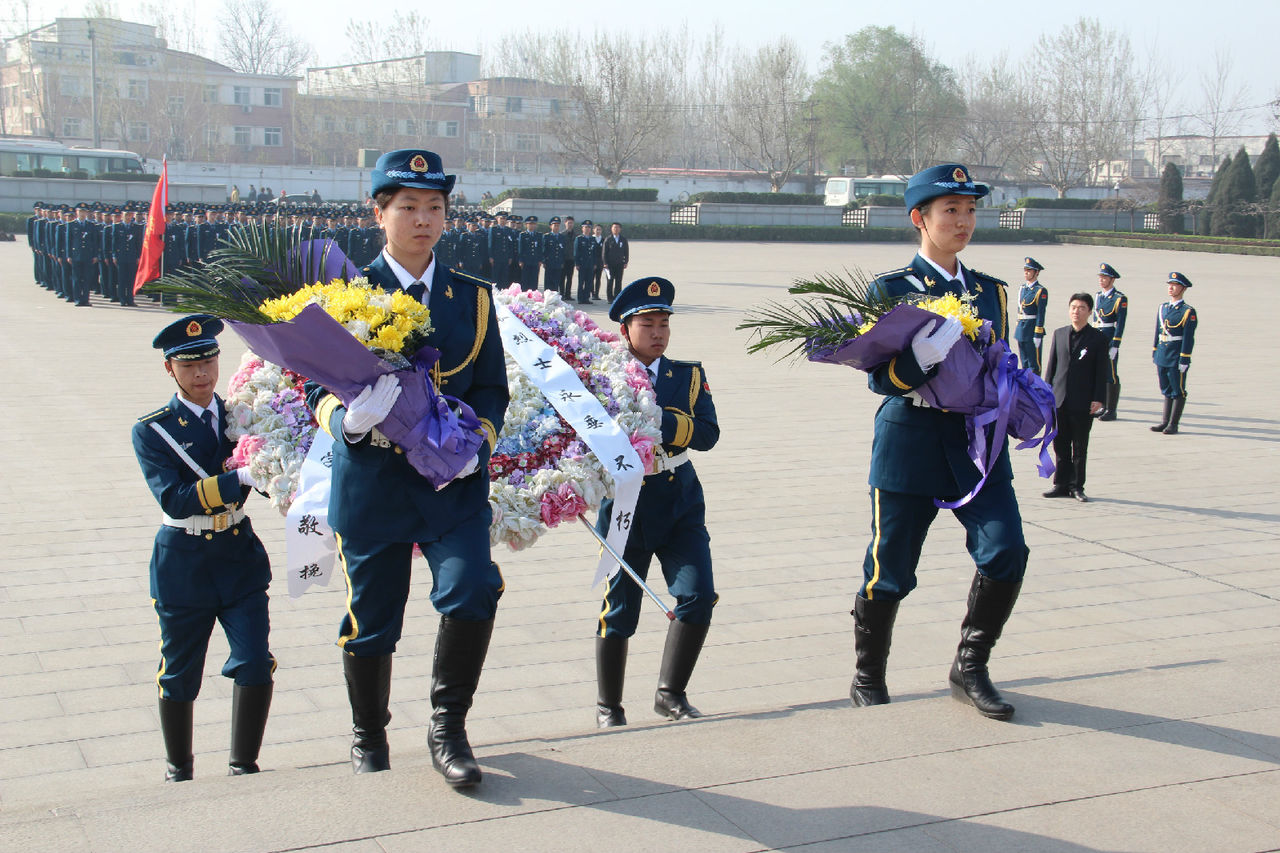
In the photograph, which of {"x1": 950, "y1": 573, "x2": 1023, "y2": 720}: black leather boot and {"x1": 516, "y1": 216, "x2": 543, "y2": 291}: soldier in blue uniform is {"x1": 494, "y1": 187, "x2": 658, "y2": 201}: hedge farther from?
{"x1": 950, "y1": 573, "x2": 1023, "y2": 720}: black leather boot

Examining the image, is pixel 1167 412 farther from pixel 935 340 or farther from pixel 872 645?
pixel 935 340

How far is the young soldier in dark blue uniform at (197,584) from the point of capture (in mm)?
3955

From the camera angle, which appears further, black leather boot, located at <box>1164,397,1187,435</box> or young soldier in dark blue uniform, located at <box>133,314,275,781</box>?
black leather boot, located at <box>1164,397,1187,435</box>

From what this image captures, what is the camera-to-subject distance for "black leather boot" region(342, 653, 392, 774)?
3.49 m

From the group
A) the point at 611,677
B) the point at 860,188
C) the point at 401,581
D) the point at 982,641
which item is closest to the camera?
the point at 401,581

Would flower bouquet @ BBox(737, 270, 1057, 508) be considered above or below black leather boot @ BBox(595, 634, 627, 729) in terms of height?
above


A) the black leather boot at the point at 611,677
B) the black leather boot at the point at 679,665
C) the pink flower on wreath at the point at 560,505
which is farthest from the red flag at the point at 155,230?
the pink flower on wreath at the point at 560,505

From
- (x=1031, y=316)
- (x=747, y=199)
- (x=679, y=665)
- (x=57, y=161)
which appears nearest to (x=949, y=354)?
(x=679, y=665)

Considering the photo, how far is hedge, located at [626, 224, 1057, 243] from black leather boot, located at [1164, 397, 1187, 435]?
32.3 m

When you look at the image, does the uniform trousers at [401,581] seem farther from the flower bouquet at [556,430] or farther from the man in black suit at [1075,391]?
the man in black suit at [1075,391]

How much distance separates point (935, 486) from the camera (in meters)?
4.12

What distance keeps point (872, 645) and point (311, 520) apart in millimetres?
2000

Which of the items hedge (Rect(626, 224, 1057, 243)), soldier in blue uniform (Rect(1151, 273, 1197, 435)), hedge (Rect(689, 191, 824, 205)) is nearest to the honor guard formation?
soldier in blue uniform (Rect(1151, 273, 1197, 435))

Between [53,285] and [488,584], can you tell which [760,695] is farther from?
[53,285]
